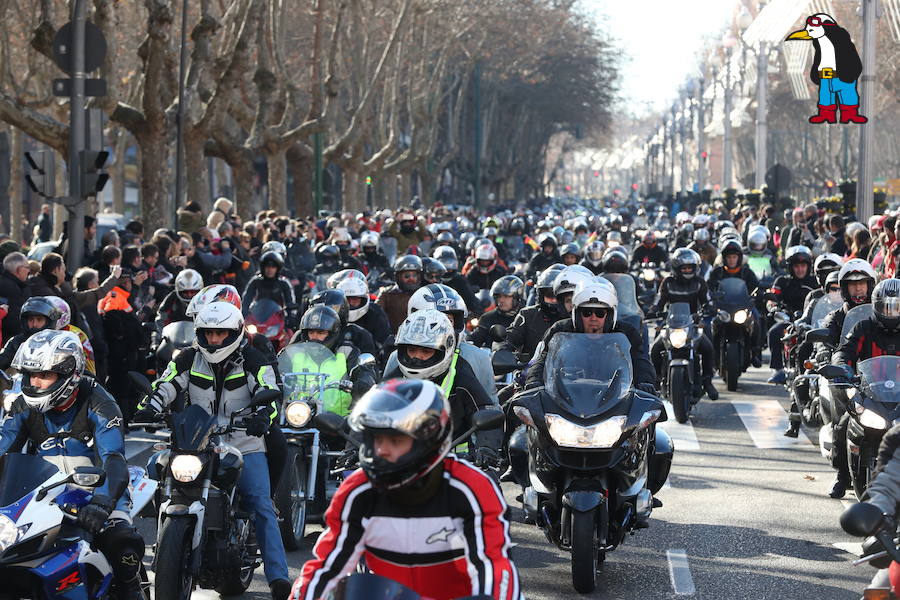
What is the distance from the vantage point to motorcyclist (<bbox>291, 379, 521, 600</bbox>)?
493 cm

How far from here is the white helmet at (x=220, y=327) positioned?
8.23m

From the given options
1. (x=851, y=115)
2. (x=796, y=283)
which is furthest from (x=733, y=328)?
(x=851, y=115)

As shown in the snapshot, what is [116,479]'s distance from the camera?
6.89 m

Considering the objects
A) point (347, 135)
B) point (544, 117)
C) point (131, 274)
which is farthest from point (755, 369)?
point (544, 117)

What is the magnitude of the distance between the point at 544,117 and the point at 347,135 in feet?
152

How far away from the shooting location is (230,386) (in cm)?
833

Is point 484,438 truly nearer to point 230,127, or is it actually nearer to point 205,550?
point 205,550

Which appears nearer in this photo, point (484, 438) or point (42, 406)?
point (42, 406)

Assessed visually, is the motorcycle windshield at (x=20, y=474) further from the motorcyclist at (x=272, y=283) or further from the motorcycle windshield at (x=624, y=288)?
the motorcycle windshield at (x=624, y=288)

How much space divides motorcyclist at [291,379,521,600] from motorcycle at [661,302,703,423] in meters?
10.3

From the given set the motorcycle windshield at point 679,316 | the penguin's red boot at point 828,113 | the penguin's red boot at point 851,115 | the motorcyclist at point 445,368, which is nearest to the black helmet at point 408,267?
the motorcycle windshield at point 679,316

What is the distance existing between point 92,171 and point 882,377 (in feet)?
33.4

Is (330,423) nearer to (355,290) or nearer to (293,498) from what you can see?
(293,498)

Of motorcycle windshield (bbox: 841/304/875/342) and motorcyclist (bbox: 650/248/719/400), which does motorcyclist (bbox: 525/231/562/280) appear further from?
motorcycle windshield (bbox: 841/304/875/342)
